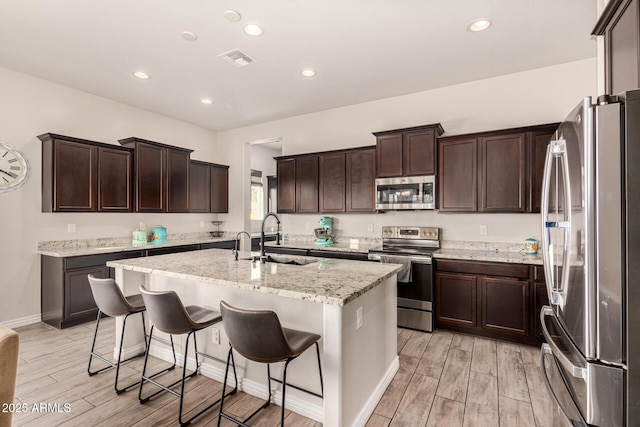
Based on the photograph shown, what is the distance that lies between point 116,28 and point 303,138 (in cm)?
302

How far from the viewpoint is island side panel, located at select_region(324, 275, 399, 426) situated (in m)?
1.76

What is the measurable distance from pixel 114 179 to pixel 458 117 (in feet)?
15.8

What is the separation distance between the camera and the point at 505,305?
3.21 meters

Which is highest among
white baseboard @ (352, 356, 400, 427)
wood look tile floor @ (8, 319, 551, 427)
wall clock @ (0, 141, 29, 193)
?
wall clock @ (0, 141, 29, 193)

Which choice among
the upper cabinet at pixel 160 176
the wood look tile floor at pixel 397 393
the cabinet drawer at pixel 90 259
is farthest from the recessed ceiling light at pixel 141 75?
the wood look tile floor at pixel 397 393

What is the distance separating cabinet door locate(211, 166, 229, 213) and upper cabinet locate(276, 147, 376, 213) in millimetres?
1527

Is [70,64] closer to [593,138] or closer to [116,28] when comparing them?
[116,28]

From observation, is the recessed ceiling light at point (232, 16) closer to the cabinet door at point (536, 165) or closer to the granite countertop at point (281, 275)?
the granite countertop at point (281, 275)

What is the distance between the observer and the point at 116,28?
282cm

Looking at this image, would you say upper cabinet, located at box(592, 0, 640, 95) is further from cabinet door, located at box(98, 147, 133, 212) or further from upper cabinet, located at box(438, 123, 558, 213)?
cabinet door, located at box(98, 147, 133, 212)

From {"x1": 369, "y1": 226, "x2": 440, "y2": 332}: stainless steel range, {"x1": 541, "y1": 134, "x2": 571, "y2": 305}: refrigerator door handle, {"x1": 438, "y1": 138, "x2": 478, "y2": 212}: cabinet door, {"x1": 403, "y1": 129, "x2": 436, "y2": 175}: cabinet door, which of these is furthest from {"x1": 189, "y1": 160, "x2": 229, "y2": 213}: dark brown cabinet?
{"x1": 541, "y1": 134, "x2": 571, "y2": 305}: refrigerator door handle

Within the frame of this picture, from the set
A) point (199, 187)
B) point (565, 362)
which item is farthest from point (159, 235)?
point (565, 362)

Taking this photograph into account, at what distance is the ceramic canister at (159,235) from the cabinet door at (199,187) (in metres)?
0.60

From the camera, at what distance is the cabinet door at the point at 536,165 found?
3252mm
